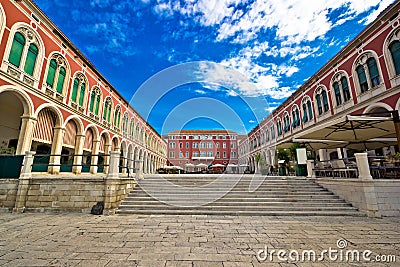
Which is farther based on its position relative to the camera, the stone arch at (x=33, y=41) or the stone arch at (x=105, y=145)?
the stone arch at (x=105, y=145)

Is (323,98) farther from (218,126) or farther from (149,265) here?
(149,265)

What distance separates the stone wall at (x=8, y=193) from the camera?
6737 millimetres

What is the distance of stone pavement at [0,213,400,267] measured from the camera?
2998 mm

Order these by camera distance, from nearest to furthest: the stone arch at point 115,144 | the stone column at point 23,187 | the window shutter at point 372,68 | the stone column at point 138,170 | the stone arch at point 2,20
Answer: the stone column at point 23,187
the stone arch at point 2,20
the stone column at point 138,170
the window shutter at point 372,68
the stone arch at point 115,144

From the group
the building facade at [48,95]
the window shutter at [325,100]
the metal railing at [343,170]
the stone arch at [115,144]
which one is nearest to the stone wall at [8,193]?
the building facade at [48,95]

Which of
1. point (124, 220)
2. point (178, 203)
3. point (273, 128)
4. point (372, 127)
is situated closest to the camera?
point (124, 220)

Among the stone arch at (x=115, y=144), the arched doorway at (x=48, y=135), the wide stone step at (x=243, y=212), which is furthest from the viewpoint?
the stone arch at (x=115, y=144)

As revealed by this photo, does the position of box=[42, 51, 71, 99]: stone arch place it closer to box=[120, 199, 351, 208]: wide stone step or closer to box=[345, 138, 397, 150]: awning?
box=[120, 199, 351, 208]: wide stone step

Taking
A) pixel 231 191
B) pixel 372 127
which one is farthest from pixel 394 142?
pixel 231 191

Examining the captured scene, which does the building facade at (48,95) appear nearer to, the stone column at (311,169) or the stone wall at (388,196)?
the stone wall at (388,196)

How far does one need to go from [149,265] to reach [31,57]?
535 inches

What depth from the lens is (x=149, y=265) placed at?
2.81 metres
